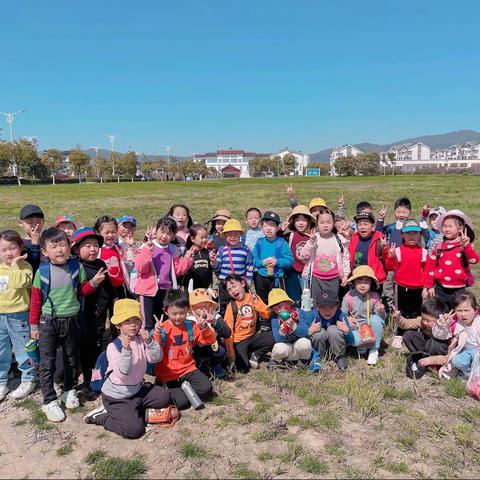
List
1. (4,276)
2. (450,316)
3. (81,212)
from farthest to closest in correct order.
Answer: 1. (81,212)
2. (450,316)
3. (4,276)

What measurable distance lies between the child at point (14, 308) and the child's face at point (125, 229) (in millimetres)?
1484

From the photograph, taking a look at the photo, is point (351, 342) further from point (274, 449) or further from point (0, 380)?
point (0, 380)

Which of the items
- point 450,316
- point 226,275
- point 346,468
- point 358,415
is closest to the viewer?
point 346,468

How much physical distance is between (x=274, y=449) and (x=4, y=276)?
3.41 meters

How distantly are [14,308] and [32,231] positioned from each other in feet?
3.24

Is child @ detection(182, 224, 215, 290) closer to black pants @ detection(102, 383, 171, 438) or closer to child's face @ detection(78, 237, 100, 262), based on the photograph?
child's face @ detection(78, 237, 100, 262)

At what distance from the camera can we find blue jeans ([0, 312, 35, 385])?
4.69 metres

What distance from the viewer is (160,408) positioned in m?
4.22

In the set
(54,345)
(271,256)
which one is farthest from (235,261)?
(54,345)

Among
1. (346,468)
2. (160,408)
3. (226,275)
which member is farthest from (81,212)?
(346,468)

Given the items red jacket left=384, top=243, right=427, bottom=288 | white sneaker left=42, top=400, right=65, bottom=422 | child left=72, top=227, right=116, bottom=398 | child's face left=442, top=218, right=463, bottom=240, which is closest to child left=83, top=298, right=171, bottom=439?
white sneaker left=42, top=400, right=65, bottom=422

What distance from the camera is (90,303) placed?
4.98 metres

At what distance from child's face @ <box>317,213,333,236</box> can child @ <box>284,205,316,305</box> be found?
400 mm

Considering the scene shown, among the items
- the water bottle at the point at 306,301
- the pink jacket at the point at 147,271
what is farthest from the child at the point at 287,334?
the pink jacket at the point at 147,271
